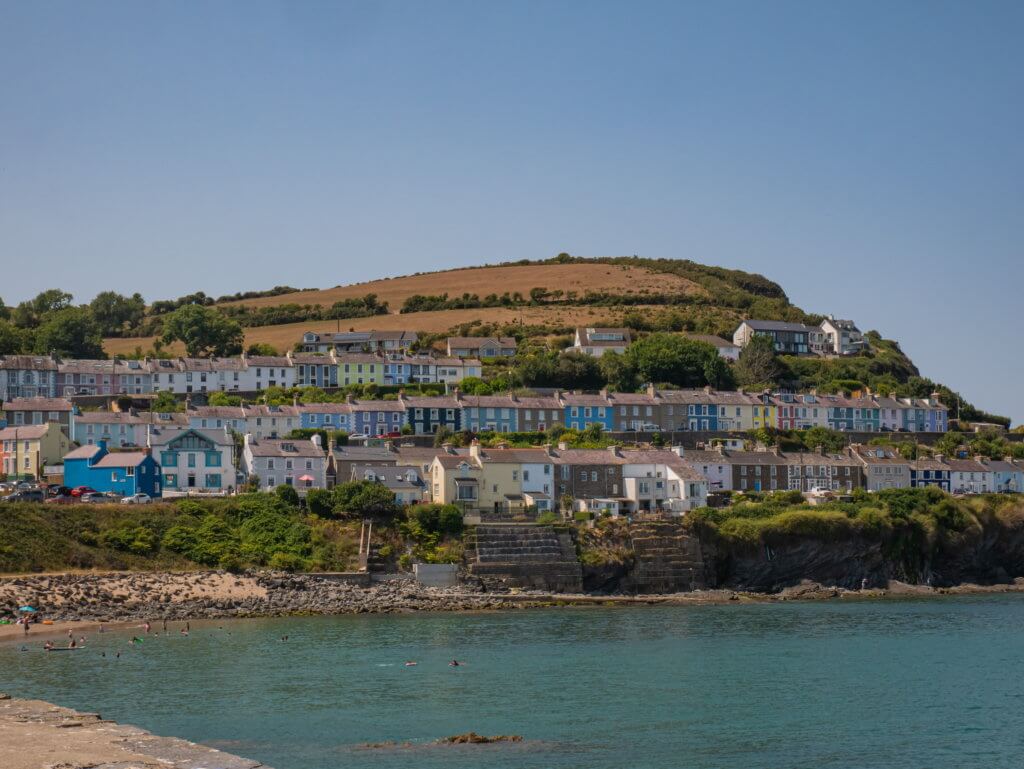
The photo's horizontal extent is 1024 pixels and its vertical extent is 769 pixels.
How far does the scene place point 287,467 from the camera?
3435 inches

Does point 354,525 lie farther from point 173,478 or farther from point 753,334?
point 753,334

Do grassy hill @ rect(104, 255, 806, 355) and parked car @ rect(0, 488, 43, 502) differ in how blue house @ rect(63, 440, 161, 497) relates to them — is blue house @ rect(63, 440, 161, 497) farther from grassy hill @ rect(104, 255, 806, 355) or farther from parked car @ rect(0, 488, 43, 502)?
grassy hill @ rect(104, 255, 806, 355)

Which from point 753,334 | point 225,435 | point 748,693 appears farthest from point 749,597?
point 753,334

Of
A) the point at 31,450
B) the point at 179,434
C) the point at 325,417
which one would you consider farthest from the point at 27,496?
the point at 325,417

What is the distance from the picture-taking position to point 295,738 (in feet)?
136

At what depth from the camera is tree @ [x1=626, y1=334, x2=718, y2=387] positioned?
395 feet

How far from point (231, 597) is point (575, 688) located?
2600cm

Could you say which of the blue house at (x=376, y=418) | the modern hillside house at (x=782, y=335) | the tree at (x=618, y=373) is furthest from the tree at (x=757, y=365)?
the blue house at (x=376, y=418)

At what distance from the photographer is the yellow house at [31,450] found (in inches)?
3615

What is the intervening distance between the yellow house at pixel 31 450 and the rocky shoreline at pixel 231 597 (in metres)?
25.1

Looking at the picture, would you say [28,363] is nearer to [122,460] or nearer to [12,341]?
[12,341]

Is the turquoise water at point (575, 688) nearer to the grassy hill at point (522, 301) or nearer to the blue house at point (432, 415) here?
the blue house at point (432, 415)

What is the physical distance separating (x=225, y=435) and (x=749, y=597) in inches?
1412

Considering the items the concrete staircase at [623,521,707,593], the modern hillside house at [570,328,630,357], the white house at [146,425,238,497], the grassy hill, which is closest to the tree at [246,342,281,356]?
the grassy hill
